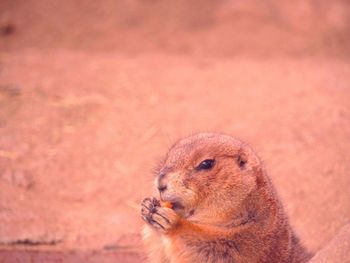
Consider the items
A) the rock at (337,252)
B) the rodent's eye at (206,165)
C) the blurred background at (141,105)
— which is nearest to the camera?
the rock at (337,252)

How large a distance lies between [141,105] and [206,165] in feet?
12.5

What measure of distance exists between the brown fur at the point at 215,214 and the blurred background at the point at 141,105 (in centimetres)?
88

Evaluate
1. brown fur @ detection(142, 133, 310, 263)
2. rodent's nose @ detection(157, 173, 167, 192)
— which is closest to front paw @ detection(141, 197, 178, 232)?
brown fur @ detection(142, 133, 310, 263)

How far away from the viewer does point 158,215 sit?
13.0 ft

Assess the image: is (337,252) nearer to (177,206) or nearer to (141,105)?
(177,206)

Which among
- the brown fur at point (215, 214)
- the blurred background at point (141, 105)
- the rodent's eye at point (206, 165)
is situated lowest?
the blurred background at point (141, 105)

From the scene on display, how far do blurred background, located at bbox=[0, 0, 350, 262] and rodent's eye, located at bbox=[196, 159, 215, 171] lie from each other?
1045mm

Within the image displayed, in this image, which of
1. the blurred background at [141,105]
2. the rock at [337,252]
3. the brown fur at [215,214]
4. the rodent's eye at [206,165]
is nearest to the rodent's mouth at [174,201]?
the brown fur at [215,214]

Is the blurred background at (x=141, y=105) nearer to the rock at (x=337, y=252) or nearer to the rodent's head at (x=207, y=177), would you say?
the rodent's head at (x=207, y=177)

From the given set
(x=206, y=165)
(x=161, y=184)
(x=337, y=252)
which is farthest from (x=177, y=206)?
(x=337, y=252)

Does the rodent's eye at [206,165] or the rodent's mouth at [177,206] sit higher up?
the rodent's eye at [206,165]

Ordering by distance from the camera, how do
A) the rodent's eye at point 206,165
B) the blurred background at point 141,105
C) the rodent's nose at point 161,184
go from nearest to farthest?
1. the rodent's nose at point 161,184
2. the rodent's eye at point 206,165
3. the blurred background at point 141,105

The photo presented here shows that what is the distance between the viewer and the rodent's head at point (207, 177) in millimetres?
3971

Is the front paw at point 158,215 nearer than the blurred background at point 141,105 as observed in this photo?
Yes
